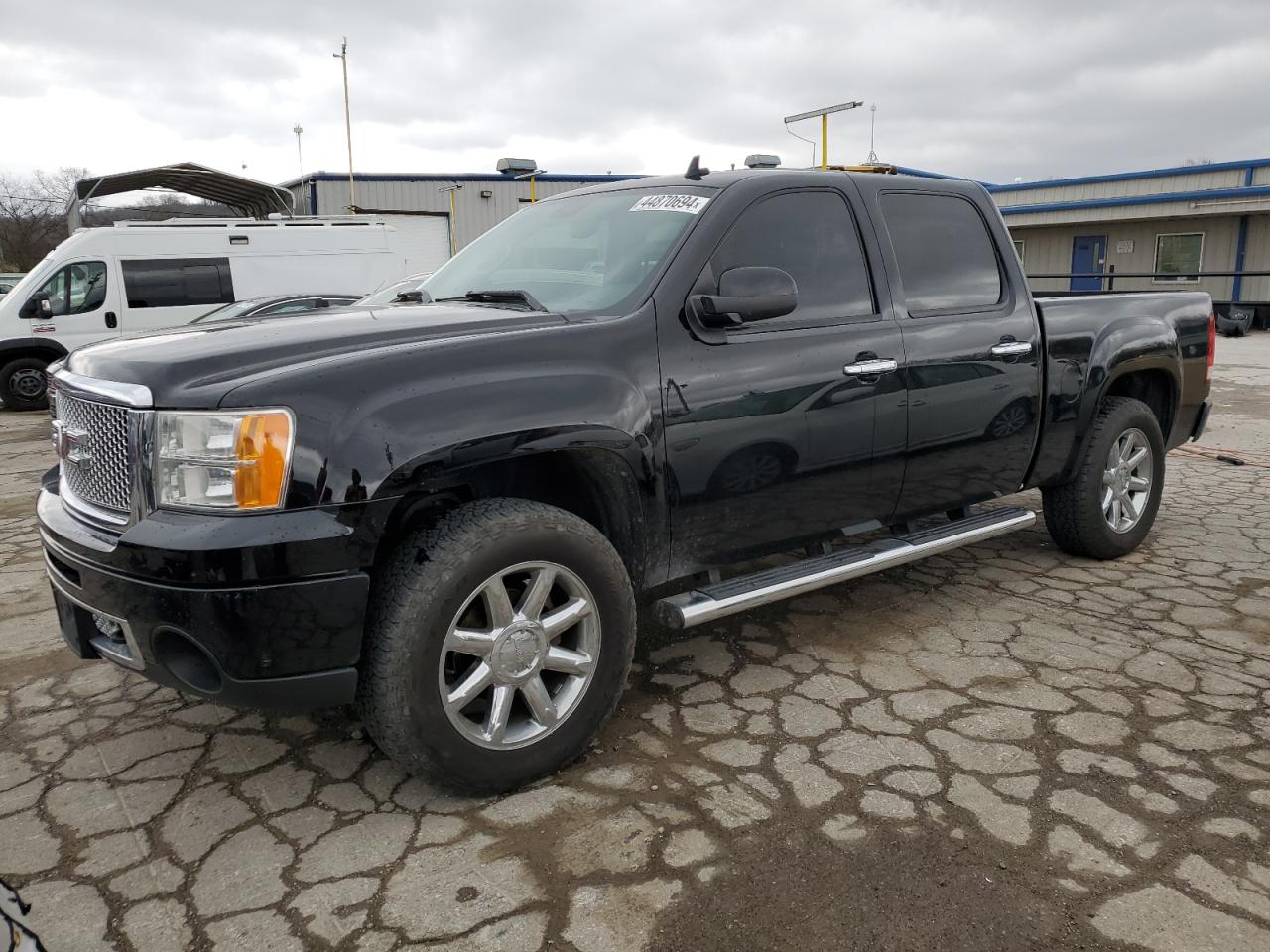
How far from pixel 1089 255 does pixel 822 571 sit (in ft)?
89.1

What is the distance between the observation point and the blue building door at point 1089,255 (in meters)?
26.6

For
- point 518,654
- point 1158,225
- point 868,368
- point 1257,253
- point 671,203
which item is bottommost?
point 518,654

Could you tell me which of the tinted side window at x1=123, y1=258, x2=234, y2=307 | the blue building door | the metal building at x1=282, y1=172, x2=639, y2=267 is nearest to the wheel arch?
the tinted side window at x1=123, y1=258, x2=234, y2=307

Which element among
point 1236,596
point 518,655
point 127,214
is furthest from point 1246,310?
point 127,214

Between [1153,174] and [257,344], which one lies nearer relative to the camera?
[257,344]

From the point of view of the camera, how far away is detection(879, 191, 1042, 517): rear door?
3871 millimetres

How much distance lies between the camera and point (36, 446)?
10086 millimetres

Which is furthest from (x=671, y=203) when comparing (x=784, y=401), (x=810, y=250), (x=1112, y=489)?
(x=1112, y=489)

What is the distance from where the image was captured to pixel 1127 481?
498 cm

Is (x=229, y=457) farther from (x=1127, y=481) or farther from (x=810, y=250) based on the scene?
(x=1127, y=481)

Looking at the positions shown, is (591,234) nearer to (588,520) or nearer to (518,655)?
(588,520)

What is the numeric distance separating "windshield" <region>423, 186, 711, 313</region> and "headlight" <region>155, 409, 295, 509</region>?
114 cm

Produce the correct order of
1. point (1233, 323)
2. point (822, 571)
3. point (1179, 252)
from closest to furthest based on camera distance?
point (822, 571) < point (1233, 323) < point (1179, 252)

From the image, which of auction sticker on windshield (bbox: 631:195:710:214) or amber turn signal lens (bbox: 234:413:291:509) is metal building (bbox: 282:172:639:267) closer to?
auction sticker on windshield (bbox: 631:195:710:214)
